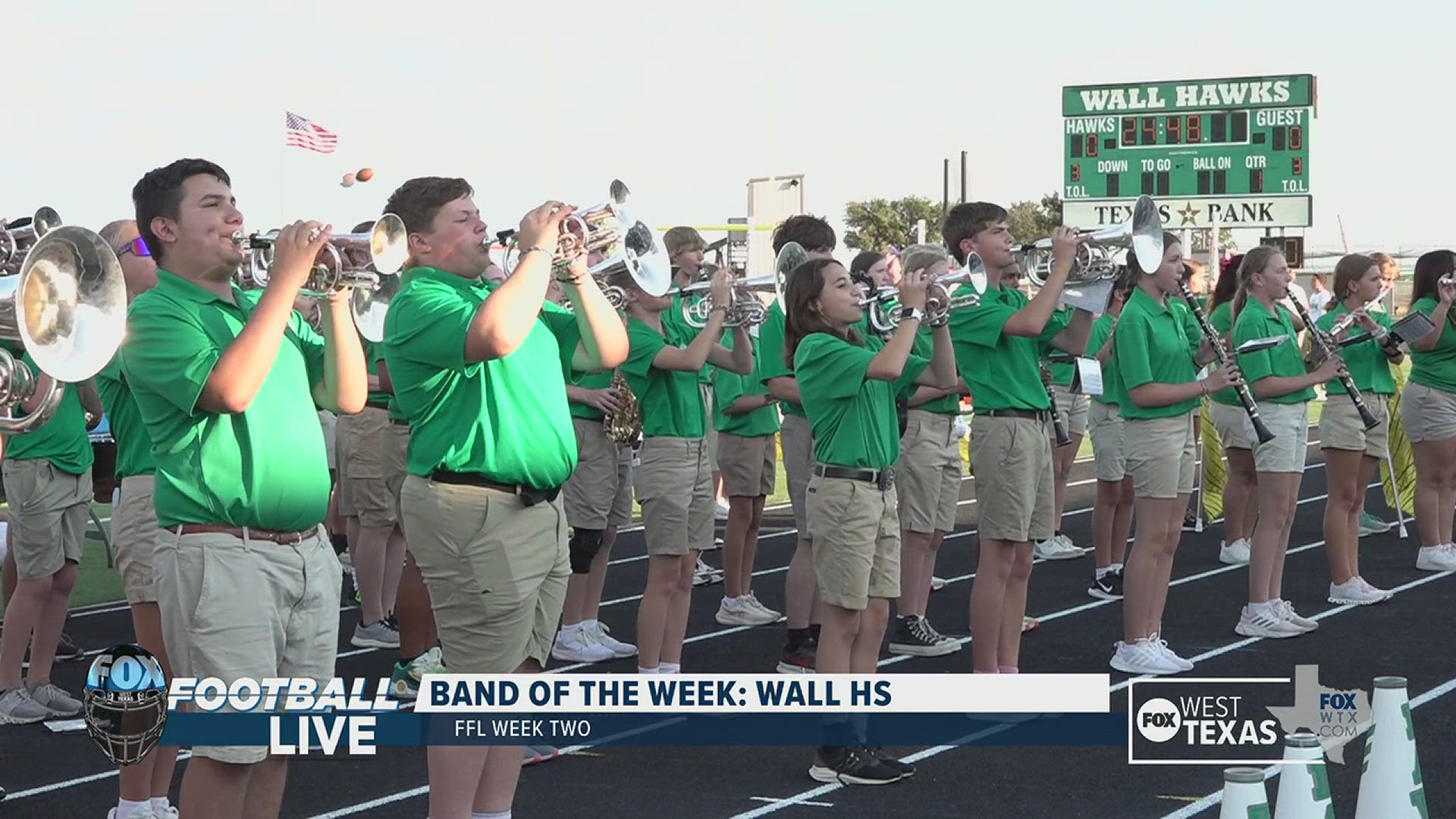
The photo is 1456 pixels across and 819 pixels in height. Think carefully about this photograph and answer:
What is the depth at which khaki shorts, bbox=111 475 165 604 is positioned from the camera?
552 centimetres

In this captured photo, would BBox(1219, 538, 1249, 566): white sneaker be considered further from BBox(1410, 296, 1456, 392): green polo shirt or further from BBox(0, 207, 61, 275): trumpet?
BBox(0, 207, 61, 275): trumpet

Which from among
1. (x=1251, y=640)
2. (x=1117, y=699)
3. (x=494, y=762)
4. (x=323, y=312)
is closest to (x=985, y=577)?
(x=1117, y=699)

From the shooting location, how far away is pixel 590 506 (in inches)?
324

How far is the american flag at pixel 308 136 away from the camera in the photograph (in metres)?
23.5

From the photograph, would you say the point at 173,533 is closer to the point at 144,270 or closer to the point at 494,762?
the point at 494,762

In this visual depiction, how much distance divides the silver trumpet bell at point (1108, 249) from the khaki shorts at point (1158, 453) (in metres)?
0.71

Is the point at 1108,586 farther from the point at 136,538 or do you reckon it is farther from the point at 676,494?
the point at 136,538

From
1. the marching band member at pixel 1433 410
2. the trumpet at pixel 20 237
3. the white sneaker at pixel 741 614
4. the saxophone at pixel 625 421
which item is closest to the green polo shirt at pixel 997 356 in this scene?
the saxophone at pixel 625 421

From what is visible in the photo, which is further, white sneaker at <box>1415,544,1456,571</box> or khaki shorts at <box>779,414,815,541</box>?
white sneaker at <box>1415,544,1456,571</box>

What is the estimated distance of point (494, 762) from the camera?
4805 millimetres

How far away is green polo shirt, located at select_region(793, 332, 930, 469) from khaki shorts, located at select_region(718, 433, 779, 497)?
303 cm

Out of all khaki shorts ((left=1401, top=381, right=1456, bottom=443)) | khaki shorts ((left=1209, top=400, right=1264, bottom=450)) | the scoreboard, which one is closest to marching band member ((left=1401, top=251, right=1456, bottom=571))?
khaki shorts ((left=1401, top=381, right=1456, bottom=443))

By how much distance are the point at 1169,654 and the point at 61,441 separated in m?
4.74

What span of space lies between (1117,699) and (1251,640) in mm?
1588
